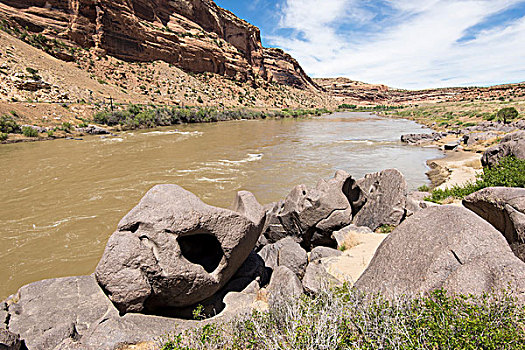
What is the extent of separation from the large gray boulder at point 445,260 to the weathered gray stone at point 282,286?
1.13 meters

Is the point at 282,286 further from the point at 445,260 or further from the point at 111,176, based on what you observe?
the point at 111,176

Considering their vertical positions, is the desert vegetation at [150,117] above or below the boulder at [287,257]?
above

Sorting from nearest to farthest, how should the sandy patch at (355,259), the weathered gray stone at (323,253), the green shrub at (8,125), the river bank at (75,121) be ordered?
the sandy patch at (355,259) < the weathered gray stone at (323,253) < the green shrub at (8,125) < the river bank at (75,121)

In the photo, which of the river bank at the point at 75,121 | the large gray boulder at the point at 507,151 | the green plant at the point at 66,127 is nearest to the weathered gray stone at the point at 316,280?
the large gray boulder at the point at 507,151

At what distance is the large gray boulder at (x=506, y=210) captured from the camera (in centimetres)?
374

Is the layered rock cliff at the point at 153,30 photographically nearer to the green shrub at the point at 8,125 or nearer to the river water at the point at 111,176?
the green shrub at the point at 8,125

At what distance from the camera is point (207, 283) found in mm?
4059

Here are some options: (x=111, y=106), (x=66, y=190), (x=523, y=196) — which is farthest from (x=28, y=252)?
(x=111, y=106)

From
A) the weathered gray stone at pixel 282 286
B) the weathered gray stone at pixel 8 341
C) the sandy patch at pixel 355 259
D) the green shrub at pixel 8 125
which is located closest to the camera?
the weathered gray stone at pixel 8 341

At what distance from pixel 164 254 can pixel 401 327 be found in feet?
10.4

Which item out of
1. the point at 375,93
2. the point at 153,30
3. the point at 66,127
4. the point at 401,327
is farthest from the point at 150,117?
the point at 375,93

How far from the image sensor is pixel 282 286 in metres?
4.71

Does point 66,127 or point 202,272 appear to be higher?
point 66,127

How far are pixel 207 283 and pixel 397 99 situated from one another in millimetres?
197598
